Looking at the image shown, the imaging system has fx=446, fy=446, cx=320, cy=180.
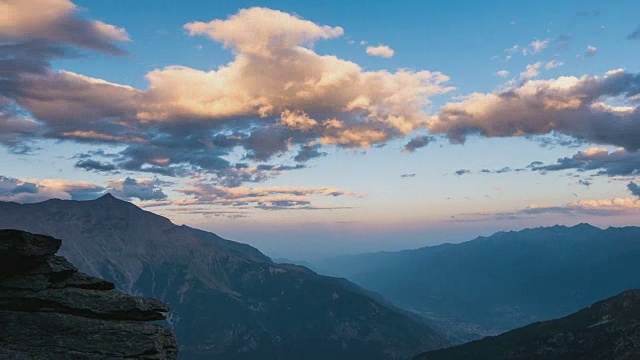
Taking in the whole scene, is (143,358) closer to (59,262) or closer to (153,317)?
(153,317)

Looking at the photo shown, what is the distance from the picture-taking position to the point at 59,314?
42688 millimetres

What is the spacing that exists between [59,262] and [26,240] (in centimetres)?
523

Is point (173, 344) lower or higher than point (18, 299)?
lower

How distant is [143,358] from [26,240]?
16156 mm

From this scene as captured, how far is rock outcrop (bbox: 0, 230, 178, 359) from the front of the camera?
4008 centimetres

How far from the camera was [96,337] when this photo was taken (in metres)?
41.8

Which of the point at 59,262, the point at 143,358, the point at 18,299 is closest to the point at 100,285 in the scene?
the point at 59,262

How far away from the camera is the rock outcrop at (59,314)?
40075mm

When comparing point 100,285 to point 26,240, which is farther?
point 100,285

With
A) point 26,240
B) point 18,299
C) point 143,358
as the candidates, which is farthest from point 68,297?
point 143,358

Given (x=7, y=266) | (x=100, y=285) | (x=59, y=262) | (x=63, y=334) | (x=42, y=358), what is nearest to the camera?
(x=42, y=358)

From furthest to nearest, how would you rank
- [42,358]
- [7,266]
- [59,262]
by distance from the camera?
1. [59,262]
2. [7,266]
3. [42,358]

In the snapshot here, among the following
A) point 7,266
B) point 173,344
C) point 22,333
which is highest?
point 7,266

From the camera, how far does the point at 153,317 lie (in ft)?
158
